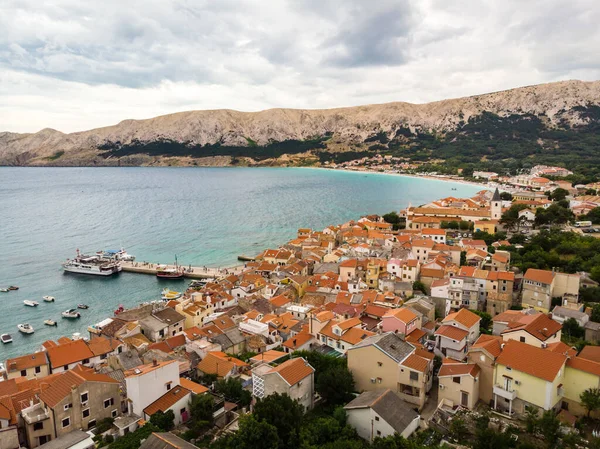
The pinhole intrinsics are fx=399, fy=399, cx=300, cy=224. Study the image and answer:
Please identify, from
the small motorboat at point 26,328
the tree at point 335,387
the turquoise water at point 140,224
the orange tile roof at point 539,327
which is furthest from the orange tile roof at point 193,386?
the small motorboat at point 26,328

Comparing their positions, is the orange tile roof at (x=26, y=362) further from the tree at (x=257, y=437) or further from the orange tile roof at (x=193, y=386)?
the tree at (x=257, y=437)

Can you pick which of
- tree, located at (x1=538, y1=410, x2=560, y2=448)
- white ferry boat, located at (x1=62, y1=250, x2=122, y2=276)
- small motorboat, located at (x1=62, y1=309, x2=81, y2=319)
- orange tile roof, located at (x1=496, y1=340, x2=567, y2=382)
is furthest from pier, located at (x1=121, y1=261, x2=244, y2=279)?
tree, located at (x1=538, y1=410, x2=560, y2=448)

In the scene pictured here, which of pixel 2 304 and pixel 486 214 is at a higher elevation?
pixel 486 214

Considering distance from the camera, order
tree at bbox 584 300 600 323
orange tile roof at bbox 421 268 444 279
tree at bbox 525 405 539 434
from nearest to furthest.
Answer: tree at bbox 525 405 539 434 → tree at bbox 584 300 600 323 → orange tile roof at bbox 421 268 444 279

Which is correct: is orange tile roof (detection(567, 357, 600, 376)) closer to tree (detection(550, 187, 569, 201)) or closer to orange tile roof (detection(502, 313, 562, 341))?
orange tile roof (detection(502, 313, 562, 341))

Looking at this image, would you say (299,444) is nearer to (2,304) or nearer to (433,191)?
(2,304)

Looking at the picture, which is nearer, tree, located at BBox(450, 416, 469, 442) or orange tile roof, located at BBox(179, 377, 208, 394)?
tree, located at BBox(450, 416, 469, 442)

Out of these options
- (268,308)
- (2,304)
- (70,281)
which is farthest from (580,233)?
(2,304)
